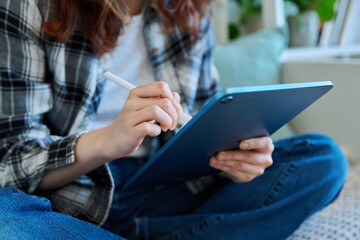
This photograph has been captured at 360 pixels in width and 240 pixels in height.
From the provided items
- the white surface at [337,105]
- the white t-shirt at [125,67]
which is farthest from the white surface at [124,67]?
the white surface at [337,105]

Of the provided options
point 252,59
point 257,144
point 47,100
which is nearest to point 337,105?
point 252,59

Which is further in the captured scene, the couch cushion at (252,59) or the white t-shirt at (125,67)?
the couch cushion at (252,59)

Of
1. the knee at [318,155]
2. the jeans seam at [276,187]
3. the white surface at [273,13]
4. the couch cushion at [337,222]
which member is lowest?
the couch cushion at [337,222]

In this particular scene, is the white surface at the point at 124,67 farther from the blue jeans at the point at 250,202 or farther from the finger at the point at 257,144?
the finger at the point at 257,144

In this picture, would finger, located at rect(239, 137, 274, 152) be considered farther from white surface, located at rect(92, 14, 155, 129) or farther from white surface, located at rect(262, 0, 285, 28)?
white surface, located at rect(262, 0, 285, 28)

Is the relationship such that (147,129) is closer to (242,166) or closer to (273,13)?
(242,166)

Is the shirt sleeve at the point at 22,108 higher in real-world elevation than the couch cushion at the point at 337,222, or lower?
higher

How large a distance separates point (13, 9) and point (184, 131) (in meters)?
0.37

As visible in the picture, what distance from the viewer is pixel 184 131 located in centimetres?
42

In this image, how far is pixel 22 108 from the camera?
0.60 metres

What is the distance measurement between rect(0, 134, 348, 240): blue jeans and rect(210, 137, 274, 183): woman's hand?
97 millimetres

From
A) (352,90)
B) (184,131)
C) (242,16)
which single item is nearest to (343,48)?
(242,16)

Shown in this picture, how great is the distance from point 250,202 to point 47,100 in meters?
0.44

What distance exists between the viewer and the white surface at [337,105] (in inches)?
35.8
